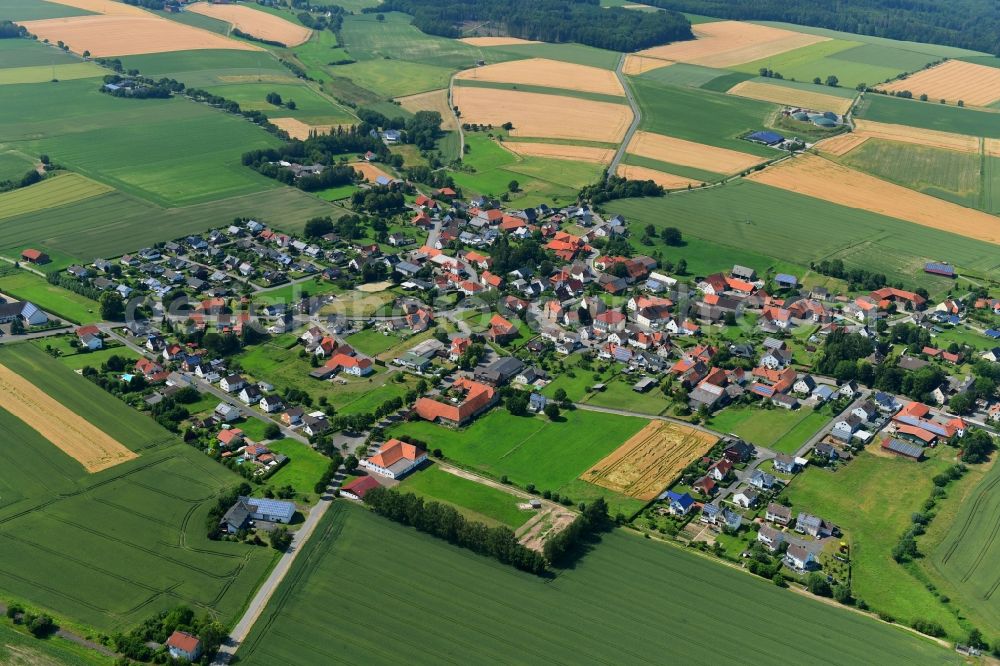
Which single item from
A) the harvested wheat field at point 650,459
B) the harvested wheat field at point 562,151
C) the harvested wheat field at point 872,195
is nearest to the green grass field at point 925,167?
the harvested wheat field at point 872,195

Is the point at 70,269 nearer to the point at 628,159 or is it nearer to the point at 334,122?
the point at 334,122

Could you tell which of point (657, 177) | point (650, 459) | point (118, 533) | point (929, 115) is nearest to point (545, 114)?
point (657, 177)

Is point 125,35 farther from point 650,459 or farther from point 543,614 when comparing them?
point 543,614

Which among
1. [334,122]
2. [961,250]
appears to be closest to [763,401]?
[961,250]

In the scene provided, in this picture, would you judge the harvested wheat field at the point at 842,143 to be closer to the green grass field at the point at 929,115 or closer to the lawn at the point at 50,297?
the green grass field at the point at 929,115

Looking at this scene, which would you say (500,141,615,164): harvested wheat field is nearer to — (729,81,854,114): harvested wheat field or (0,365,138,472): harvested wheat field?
(729,81,854,114): harvested wheat field

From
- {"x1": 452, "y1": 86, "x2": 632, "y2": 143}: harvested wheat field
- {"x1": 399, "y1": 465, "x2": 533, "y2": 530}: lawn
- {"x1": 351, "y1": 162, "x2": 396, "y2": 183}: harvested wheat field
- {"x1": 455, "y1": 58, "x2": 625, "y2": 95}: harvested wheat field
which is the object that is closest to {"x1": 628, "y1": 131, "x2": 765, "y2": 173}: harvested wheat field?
{"x1": 452, "y1": 86, "x2": 632, "y2": 143}: harvested wheat field
